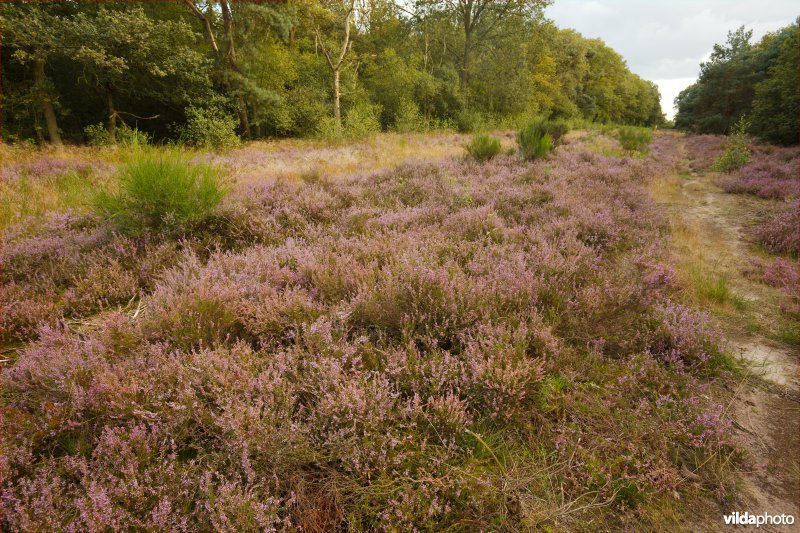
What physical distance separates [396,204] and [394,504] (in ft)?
15.4

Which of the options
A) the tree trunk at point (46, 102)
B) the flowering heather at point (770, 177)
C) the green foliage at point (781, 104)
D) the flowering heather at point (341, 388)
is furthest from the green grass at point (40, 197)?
the green foliage at point (781, 104)

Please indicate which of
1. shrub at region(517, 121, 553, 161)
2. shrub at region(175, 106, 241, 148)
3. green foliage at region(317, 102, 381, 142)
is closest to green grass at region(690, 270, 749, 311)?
shrub at region(517, 121, 553, 161)

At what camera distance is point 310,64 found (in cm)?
2500

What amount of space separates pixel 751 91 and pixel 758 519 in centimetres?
3317

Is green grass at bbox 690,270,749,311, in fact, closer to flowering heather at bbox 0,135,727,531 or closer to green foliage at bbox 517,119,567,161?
flowering heather at bbox 0,135,727,531

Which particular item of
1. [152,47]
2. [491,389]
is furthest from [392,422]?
[152,47]

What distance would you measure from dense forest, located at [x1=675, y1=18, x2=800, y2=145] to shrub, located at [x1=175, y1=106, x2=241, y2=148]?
2332 cm

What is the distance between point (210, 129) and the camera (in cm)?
1714

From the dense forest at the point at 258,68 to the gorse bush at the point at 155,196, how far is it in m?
6.56

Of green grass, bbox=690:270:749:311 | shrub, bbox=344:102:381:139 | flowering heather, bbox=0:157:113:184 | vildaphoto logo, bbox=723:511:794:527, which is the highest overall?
shrub, bbox=344:102:381:139

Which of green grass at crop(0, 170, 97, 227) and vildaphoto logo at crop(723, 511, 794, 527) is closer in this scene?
vildaphoto logo at crop(723, 511, 794, 527)

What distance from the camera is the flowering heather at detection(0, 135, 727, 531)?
1.59 meters

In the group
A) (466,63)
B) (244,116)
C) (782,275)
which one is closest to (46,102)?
(244,116)

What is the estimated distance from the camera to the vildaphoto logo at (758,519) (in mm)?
1656
